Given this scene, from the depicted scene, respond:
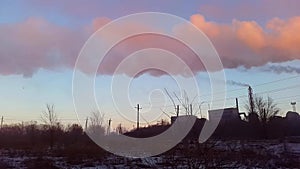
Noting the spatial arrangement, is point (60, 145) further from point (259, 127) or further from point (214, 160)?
point (214, 160)

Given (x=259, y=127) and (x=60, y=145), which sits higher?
(x=259, y=127)

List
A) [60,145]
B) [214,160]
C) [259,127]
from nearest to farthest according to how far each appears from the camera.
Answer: [214,160], [60,145], [259,127]

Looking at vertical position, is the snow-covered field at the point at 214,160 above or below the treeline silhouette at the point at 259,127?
below

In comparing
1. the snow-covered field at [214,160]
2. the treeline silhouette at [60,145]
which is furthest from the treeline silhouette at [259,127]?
the snow-covered field at [214,160]

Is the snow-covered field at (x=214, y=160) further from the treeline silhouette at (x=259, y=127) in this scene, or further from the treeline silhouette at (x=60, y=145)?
the treeline silhouette at (x=259, y=127)

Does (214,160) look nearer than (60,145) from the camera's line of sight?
Yes

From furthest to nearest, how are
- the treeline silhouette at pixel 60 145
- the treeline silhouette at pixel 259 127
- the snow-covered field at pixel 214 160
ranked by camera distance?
the treeline silhouette at pixel 259 127 → the treeline silhouette at pixel 60 145 → the snow-covered field at pixel 214 160

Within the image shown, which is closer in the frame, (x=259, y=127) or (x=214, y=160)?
(x=214, y=160)

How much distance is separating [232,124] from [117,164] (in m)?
26.2

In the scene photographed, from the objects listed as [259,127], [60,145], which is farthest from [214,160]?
[259,127]

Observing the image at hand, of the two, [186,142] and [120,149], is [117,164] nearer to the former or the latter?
[120,149]

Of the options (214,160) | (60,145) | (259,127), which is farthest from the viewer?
(259,127)

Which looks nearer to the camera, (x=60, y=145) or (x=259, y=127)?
(x=60, y=145)

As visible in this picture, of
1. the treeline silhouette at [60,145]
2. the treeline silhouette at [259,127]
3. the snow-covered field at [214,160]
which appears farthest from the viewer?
the treeline silhouette at [259,127]
